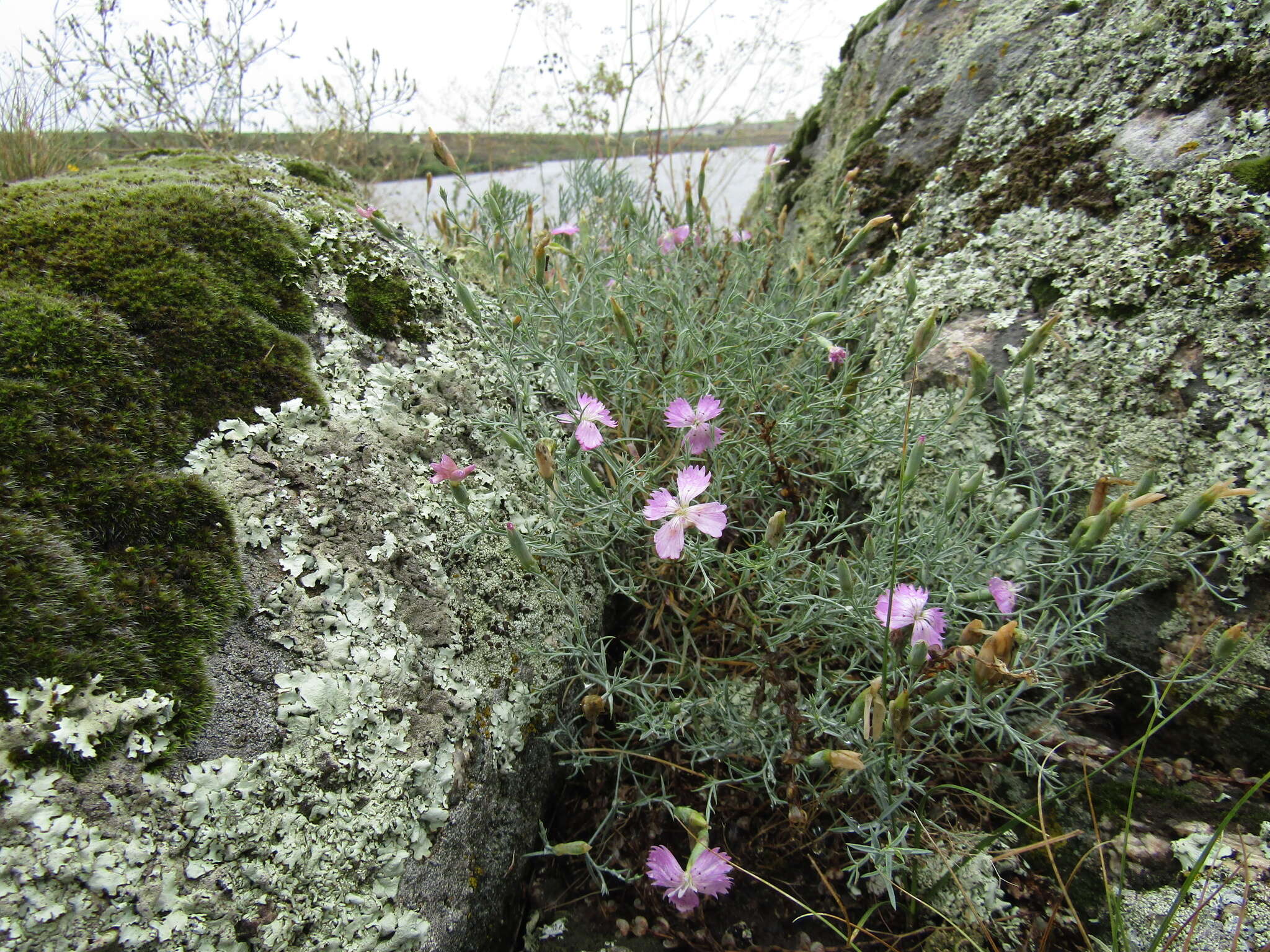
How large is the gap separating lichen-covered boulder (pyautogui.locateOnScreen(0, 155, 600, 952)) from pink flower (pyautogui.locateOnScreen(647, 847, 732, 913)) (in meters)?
0.31

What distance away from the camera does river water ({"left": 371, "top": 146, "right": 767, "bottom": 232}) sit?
3.67 meters

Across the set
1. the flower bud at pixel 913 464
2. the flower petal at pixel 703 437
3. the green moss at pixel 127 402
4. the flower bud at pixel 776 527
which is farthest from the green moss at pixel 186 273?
the flower bud at pixel 913 464

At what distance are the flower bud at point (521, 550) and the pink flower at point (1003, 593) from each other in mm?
975

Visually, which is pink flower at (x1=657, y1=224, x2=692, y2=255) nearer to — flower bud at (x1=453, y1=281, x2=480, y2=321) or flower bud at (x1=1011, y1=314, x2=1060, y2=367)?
flower bud at (x1=453, y1=281, x2=480, y2=321)

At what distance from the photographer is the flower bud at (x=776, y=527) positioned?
130cm

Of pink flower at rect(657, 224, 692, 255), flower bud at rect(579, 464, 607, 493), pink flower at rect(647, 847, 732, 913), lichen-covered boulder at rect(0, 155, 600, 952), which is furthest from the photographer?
pink flower at rect(657, 224, 692, 255)

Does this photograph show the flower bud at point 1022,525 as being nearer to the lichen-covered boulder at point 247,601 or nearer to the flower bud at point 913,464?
the flower bud at point 913,464

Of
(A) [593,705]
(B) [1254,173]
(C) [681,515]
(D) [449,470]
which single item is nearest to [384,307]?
(D) [449,470]

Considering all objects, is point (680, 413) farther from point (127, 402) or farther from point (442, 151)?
point (127, 402)

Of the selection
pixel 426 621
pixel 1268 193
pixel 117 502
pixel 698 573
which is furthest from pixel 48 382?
pixel 1268 193

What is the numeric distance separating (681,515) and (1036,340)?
0.87m

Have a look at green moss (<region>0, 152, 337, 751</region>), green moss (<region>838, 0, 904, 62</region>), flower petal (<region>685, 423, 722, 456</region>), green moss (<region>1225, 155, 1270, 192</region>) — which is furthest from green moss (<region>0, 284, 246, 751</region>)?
green moss (<region>838, 0, 904, 62</region>)

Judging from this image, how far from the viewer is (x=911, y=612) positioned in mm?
1351

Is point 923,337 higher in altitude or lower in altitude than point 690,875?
higher
